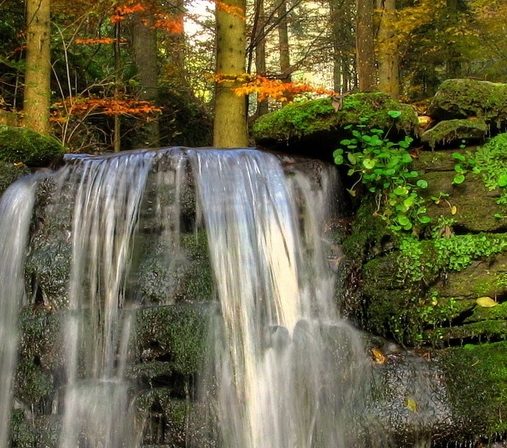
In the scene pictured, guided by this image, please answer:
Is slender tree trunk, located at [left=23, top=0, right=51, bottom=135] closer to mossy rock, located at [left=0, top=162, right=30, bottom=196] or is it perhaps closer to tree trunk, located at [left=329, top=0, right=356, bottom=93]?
mossy rock, located at [left=0, top=162, right=30, bottom=196]

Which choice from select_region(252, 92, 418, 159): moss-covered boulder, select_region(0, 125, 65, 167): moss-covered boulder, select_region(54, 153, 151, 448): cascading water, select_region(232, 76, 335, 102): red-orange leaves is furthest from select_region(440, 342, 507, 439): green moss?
select_region(232, 76, 335, 102): red-orange leaves

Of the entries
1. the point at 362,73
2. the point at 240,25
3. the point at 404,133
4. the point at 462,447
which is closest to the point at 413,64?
the point at 362,73

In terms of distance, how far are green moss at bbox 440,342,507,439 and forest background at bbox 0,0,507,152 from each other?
3.55 m

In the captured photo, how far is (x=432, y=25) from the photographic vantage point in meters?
11.8

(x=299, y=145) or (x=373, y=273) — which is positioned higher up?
(x=299, y=145)

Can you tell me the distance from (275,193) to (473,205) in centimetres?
172

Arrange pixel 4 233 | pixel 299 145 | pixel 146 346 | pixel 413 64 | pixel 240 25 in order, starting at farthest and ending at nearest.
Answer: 1. pixel 413 64
2. pixel 240 25
3. pixel 299 145
4. pixel 4 233
5. pixel 146 346

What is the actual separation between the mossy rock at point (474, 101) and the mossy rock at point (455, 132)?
0.30 ft

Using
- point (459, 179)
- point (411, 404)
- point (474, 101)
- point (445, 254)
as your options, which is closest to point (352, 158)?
point (459, 179)

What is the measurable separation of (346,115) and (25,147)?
125 inches

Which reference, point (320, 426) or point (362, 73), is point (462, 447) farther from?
point (362, 73)

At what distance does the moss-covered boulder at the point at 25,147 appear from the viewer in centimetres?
533

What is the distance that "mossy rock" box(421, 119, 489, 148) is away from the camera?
15.8 ft

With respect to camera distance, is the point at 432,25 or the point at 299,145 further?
the point at 432,25
